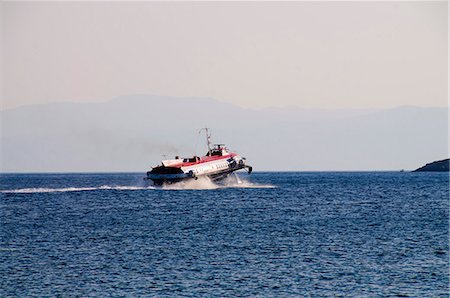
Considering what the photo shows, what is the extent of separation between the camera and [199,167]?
135 m

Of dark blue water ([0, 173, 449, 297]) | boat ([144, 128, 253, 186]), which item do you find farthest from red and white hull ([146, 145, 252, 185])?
dark blue water ([0, 173, 449, 297])

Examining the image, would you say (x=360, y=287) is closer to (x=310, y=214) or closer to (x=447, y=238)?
(x=447, y=238)

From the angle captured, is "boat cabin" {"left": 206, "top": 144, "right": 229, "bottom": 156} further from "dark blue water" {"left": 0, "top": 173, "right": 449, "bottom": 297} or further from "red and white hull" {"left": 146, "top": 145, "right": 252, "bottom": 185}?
"dark blue water" {"left": 0, "top": 173, "right": 449, "bottom": 297}

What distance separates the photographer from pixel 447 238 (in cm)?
6494

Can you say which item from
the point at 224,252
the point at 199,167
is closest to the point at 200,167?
the point at 199,167

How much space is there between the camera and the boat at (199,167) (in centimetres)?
13162

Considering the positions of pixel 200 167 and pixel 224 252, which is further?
pixel 200 167

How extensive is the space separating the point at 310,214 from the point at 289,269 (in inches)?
1713

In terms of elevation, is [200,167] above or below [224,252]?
above

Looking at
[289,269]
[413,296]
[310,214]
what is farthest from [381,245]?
[310,214]

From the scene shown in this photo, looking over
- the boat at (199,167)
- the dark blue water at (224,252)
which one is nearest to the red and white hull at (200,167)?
the boat at (199,167)

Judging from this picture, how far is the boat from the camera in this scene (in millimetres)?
131625

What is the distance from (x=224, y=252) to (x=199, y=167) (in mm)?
79389

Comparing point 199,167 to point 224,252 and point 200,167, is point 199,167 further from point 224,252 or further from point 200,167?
point 224,252
